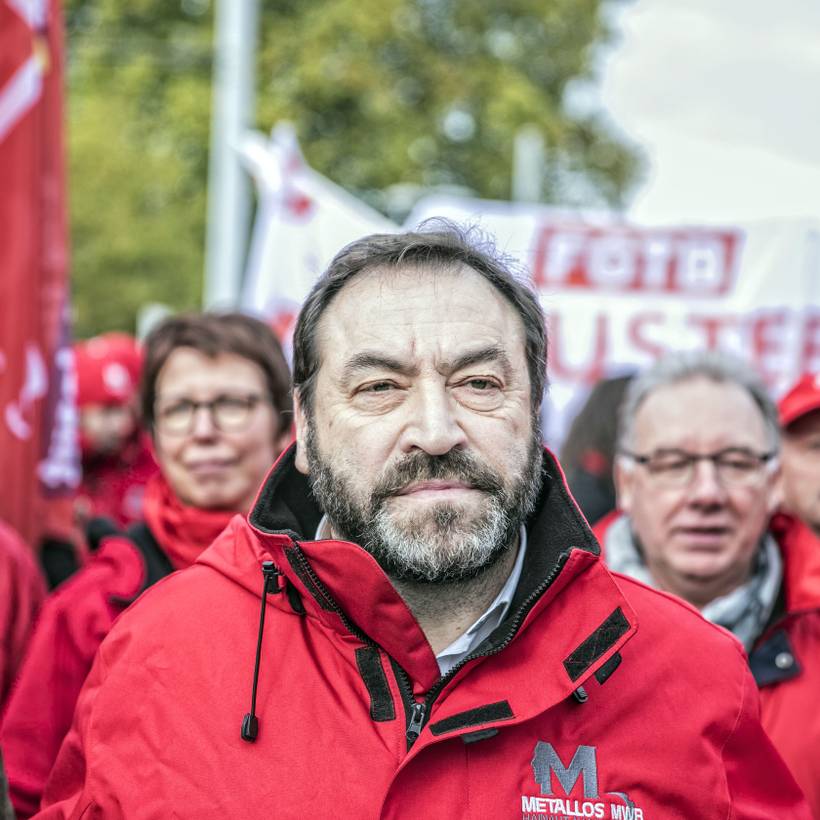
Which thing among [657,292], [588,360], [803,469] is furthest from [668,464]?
[657,292]

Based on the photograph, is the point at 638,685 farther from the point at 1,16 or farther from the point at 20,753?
the point at 1,16

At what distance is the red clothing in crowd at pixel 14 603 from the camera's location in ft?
Result: 10.8

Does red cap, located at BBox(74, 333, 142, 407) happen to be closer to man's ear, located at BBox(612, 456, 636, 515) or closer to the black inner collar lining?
man's ear, located at BBox(612, 456, 636, 515)

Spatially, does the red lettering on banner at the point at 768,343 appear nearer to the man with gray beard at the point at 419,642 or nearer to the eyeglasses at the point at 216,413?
the eyeglasses at the point at 216,413

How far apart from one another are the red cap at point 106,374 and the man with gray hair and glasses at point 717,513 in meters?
3.37

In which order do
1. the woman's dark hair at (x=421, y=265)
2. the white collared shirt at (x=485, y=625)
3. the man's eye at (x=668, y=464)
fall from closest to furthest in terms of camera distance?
the white collared shirt at (x=485, y=625) < the woman's dark hair at (x=421, y=265) < the man's eye at (x=668, y=464)

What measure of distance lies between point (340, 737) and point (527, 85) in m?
16.8

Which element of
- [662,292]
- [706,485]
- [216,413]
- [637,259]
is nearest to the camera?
[706,485]

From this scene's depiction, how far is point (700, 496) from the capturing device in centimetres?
347

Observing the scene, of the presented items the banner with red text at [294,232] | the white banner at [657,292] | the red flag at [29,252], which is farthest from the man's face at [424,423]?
the banner with red text at [294,232]

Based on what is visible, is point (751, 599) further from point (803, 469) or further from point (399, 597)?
point (399, 597)

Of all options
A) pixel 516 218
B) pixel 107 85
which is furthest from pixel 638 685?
pixel 107 85

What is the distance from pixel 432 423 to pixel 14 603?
1484 millimetres

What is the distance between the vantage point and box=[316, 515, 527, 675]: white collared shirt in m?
2.55
